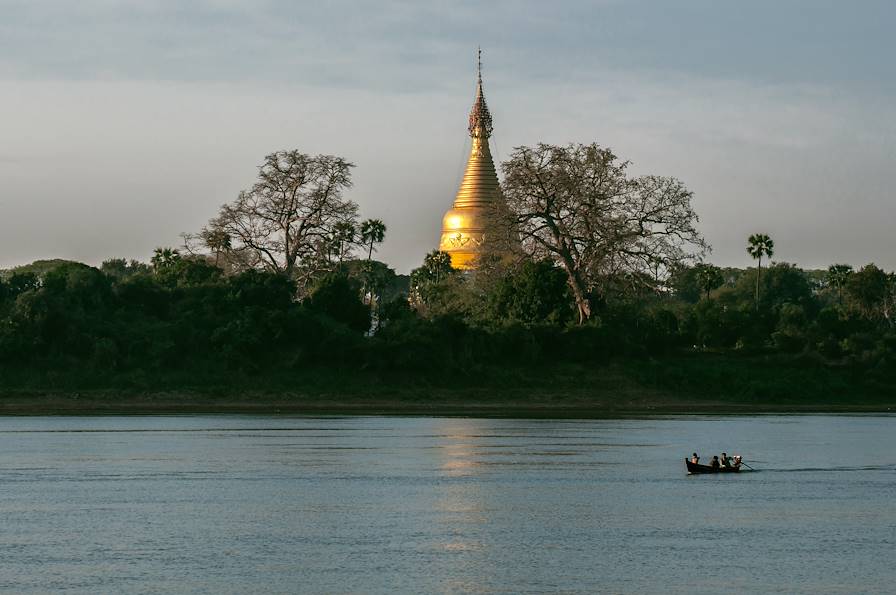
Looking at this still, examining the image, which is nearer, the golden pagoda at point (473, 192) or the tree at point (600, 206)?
the tree at point (600, 206)

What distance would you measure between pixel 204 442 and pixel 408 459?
11.3 metres

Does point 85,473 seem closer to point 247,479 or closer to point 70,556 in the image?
point 247,479

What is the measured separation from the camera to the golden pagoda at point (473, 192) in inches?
5719

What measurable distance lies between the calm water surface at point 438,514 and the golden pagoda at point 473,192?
78.9m

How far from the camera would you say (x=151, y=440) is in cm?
6412

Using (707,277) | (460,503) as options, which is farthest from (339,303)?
(460,503)

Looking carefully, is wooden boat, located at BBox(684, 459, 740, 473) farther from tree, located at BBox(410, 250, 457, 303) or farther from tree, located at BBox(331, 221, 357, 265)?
tree, located at BBox(410, 250, 457, 303)

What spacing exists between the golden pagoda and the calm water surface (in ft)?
259

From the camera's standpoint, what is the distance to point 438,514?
133 ft

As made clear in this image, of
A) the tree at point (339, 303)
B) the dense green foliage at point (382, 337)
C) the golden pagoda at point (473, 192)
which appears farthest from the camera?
the golden pagoda at point (473, 192)

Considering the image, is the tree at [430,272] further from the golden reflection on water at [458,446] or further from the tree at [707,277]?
the golden reflection on water at [458,446]

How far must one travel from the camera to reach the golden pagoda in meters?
145

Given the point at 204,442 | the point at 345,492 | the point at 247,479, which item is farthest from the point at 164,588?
the point at 204,442

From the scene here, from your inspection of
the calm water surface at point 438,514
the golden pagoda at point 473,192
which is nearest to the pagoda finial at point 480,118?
the golden pagoda at point 473,192
